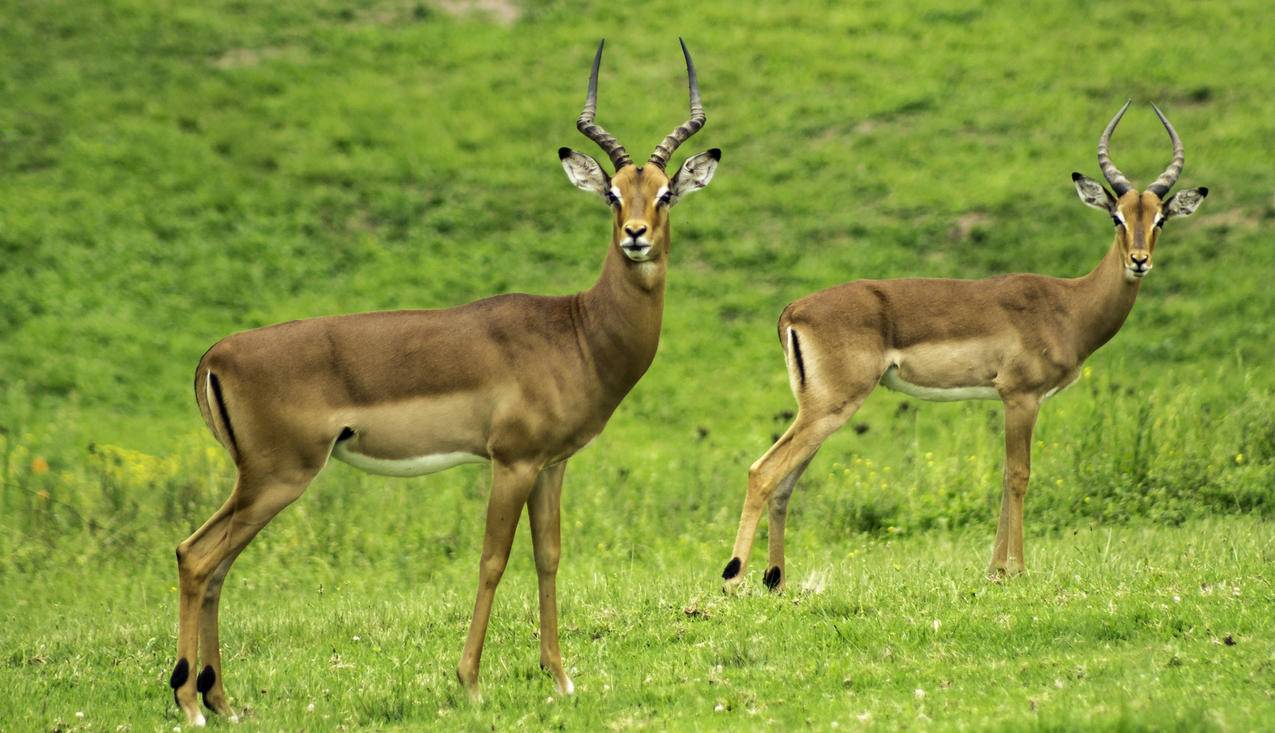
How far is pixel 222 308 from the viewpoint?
73.5ft

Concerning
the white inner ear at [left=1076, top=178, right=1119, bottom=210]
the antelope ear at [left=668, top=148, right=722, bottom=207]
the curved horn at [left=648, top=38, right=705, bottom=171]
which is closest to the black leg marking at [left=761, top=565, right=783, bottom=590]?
the antelope ear at [left=668, top=148, right=722, bottom=207]

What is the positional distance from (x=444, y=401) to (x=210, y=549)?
5.07ft

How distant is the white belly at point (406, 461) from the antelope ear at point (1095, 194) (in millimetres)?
6022

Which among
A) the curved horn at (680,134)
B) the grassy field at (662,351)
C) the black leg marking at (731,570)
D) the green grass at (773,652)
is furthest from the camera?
the black leg marking at (731,570)

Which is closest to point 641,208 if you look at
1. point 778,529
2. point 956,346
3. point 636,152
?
point 778,529

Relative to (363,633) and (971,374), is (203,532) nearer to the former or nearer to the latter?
(363,633)

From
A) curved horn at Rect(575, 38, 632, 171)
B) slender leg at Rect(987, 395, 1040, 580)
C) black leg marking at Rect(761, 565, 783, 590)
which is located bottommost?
black leg marking at Rect(761, 565, 783, 590)

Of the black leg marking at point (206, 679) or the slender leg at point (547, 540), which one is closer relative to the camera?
the black leg marking at point (206, 679)

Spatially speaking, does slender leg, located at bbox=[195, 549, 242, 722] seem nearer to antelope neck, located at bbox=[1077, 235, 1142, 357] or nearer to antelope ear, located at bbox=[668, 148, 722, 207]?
antelope ear, located at bbox=[668, 148, 722, 207]

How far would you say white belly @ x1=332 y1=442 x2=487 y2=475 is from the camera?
9117mm

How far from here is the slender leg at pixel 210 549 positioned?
28.7 feet

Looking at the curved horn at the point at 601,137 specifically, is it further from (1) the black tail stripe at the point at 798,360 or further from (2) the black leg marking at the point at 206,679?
(2) the black leg marking at the point at 206,679

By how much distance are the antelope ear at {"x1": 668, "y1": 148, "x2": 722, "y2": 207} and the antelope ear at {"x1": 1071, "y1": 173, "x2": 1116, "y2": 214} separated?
4186 mm

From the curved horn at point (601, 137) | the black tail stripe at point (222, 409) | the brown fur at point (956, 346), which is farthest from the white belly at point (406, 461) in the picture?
the brown fur at point (956, 346)
